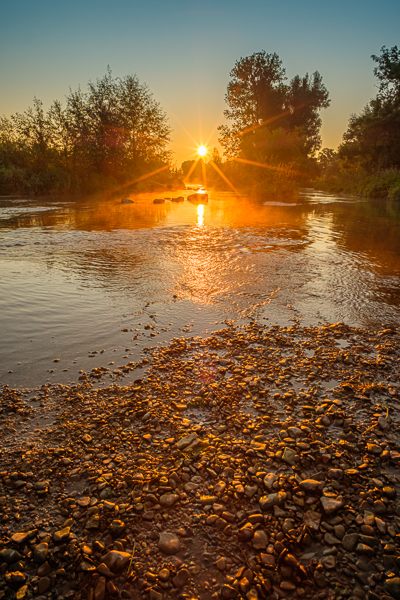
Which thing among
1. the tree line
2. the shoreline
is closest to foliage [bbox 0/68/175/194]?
the tree line

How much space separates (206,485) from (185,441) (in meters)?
0.43

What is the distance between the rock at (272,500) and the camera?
2.21m

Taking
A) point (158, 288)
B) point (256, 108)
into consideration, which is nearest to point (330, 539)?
point (158, 288)

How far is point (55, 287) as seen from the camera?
21.6 ft

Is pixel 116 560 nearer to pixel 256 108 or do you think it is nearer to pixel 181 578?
pixel 181 578

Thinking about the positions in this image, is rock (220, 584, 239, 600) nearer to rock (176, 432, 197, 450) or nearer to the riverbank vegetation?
rock (176, 432, 197, 450)

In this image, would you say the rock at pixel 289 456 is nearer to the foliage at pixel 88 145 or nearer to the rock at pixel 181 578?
the rock at pixel 181 578

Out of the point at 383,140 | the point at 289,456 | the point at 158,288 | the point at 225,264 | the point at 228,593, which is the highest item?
the point at 383,140

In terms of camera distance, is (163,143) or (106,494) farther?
(163,143)

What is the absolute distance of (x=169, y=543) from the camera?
77.6 inches

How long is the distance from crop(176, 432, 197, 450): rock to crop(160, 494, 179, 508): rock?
44 centimetres

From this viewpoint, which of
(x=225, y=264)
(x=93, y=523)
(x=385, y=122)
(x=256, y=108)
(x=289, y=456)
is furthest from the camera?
(x=256, y=108)

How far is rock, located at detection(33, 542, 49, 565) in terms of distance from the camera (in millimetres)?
1862

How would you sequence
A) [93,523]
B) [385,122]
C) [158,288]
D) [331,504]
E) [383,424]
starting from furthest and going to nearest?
[385,122]
[158,288]
[383,424]
[331,504]
[93,523]
